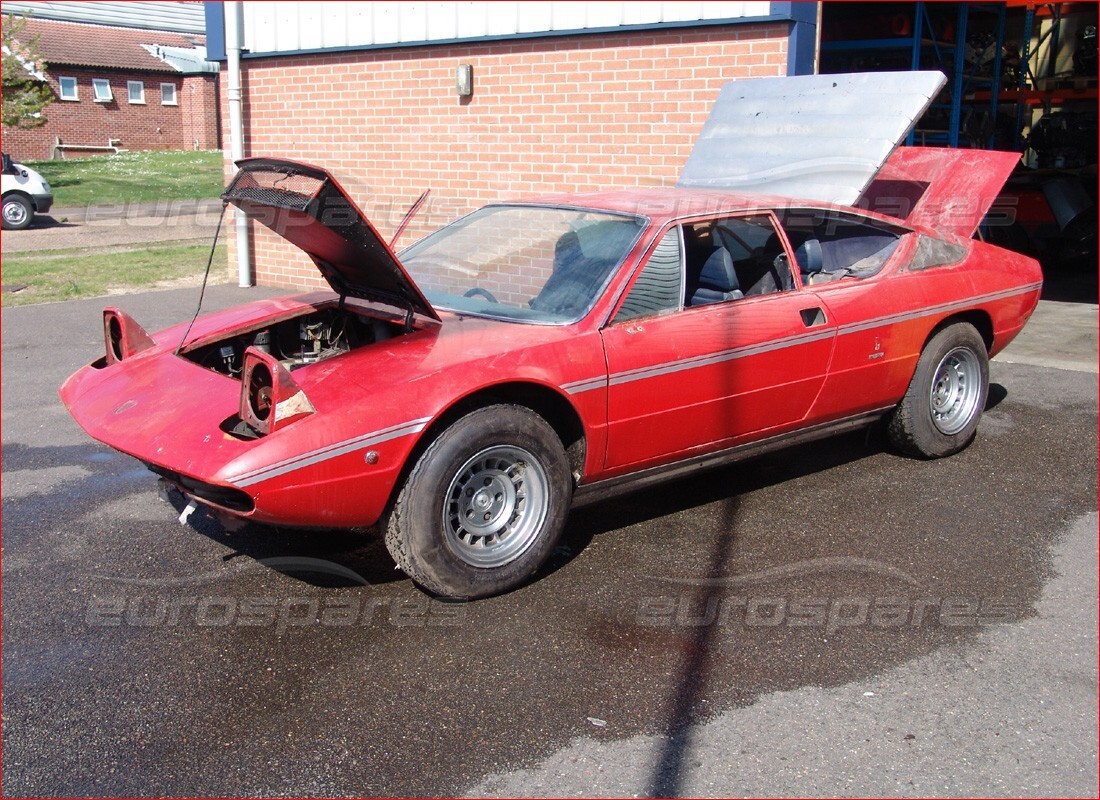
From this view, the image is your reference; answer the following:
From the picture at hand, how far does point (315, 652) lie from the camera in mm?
3721

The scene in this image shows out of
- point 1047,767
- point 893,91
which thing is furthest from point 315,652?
point 893,91

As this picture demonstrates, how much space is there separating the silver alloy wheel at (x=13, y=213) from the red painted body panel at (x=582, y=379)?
17552mm

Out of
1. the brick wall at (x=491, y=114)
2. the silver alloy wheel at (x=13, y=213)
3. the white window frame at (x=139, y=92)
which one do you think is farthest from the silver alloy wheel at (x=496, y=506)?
the white window frame at (x=139, y=92)

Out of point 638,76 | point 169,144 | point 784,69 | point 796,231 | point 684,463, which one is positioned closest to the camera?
point 684,463

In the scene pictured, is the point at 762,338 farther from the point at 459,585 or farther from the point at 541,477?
the point at 459,585

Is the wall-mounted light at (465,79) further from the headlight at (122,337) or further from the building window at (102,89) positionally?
the building window at (102,89)

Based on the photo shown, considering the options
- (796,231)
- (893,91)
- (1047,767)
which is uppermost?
(893,91)

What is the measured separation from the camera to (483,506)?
410 centimetres

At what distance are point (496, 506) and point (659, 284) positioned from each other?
48.0 inches

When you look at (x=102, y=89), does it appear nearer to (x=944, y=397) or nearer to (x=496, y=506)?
(x=944, y=397)

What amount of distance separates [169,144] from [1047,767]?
47.1 metres

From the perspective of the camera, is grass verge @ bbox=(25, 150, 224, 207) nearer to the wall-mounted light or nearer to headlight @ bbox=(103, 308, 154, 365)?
the wall-mounted light

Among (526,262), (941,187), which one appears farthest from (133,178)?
(526,262)

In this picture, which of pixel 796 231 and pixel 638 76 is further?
pixel 638 76
